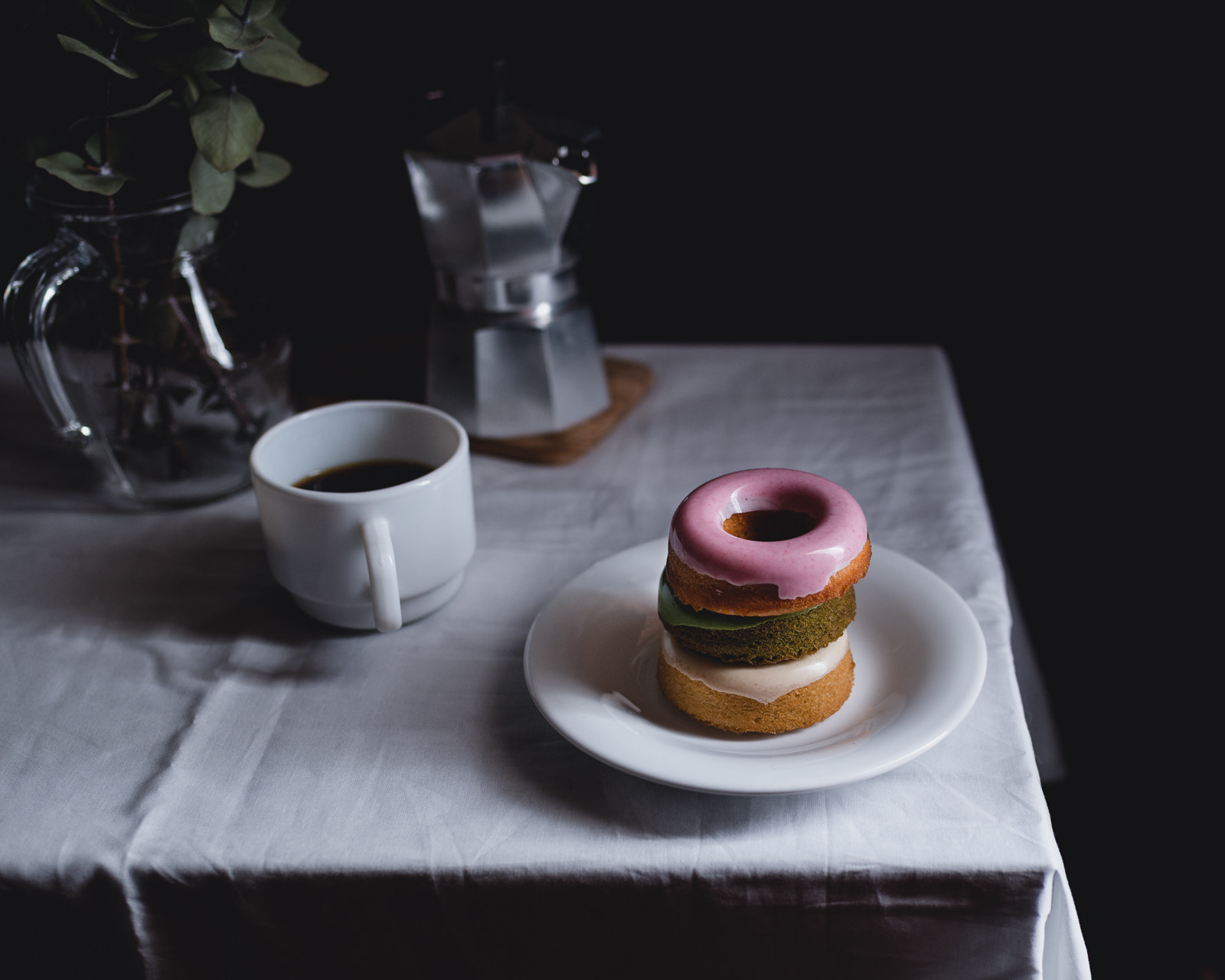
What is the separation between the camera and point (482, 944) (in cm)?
50

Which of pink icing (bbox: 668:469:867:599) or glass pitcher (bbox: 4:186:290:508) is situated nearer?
pink icing (bbox: 668:469:867:599)

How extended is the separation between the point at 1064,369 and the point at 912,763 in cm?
93

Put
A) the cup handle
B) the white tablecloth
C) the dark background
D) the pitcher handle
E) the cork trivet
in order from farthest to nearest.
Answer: the dark background
the cork trivet
the pitcher handle
the cup handle
the white tablecloth

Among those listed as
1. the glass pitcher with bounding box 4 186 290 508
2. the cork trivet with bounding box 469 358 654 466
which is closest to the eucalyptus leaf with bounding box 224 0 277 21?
the glass pitcher with bounding box 4 186 290 508

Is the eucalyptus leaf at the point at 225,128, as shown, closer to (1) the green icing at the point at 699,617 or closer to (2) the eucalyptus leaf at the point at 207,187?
(2) the eucalyptus leaf at the point at 207,187

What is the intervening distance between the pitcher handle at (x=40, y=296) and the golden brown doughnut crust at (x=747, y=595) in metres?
0.48

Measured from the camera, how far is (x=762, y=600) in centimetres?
50

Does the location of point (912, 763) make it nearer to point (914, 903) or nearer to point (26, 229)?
point (914, 903)

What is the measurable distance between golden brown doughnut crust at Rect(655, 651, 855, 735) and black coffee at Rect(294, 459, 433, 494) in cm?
23

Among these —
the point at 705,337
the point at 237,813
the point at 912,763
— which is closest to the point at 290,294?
the point at 705,337

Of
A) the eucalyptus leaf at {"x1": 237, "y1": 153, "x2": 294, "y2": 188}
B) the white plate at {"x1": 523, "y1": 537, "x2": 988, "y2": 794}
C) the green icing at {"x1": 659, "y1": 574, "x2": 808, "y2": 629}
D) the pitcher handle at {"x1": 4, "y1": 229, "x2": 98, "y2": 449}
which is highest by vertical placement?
the eucalyptus leaf at {"x1": 237, "y1": 153, "x2": 294, "y2": 188}

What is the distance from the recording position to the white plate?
48 centimetres

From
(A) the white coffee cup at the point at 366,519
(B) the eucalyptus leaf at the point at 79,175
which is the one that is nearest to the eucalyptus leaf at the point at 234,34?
(B) the eucalyptus leaf at the point at 79,175

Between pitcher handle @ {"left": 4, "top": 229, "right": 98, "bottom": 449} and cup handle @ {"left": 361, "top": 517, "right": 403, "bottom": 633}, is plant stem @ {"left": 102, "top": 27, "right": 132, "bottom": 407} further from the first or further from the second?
cup handle @ {"left": 361, "top": 517, "right": 403, "bottom": 633}
